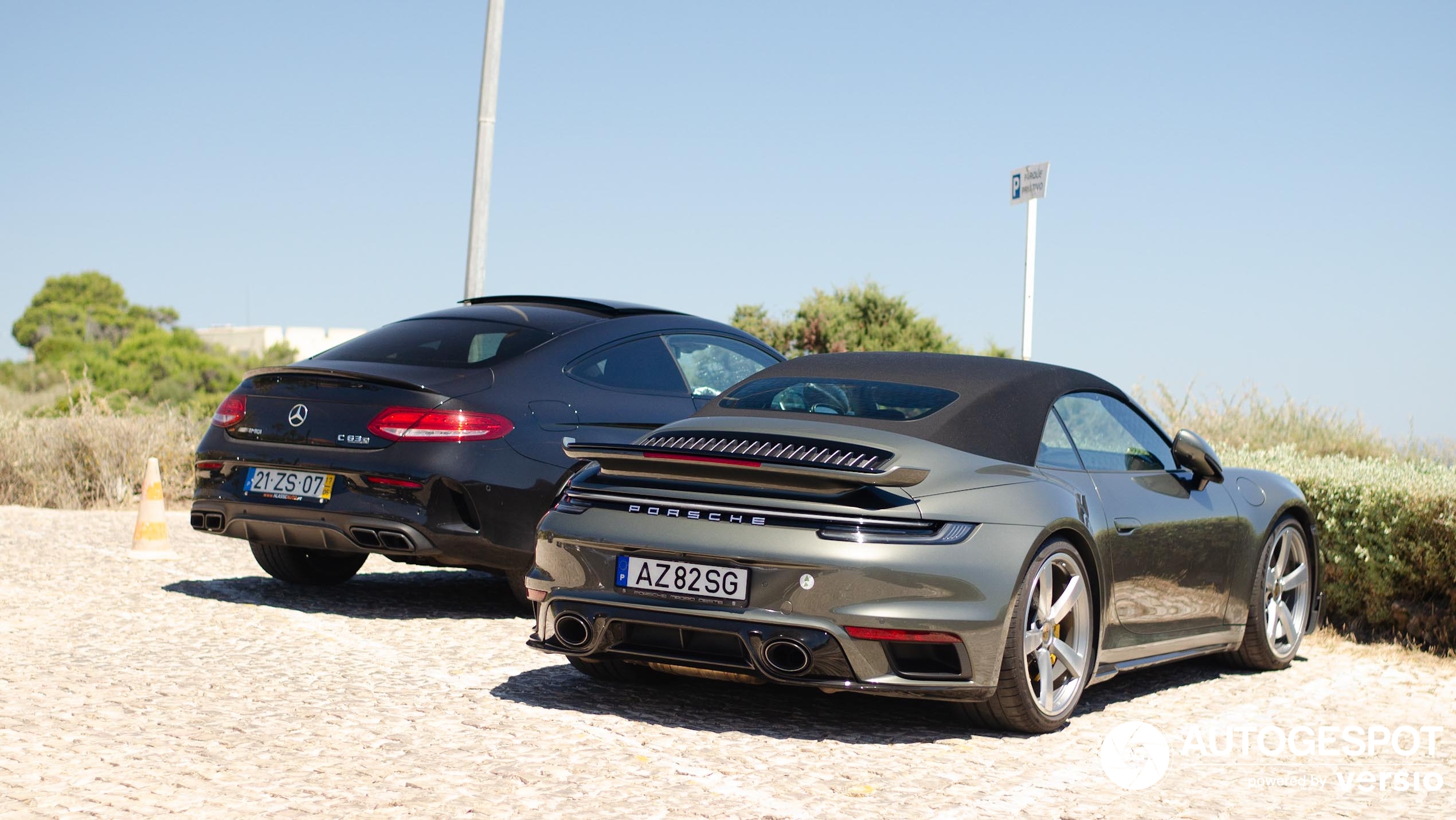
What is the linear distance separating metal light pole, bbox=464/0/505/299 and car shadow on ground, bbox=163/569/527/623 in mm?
3652

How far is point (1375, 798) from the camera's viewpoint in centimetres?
473

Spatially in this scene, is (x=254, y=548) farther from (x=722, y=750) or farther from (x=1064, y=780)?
(x=1064, y=780)

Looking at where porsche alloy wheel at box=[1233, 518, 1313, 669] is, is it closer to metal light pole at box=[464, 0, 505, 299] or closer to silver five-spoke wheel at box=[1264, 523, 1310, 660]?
silver five-spoke wheel at box=[1264, 523, 1310, 660]

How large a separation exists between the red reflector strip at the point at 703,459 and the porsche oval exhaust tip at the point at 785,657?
602 mm

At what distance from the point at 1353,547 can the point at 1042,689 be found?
377 cm

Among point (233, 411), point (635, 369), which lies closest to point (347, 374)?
point (233, 411)

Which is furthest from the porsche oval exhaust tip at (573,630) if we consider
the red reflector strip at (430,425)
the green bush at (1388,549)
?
the green bush at (1388,549)

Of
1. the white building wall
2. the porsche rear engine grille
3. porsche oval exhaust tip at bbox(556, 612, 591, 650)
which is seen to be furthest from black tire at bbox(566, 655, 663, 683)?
the white building wall

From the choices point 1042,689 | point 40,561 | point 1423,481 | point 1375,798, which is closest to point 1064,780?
point 1042,689

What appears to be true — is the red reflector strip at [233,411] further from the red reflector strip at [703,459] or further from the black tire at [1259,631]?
the black tire at [1259,631]

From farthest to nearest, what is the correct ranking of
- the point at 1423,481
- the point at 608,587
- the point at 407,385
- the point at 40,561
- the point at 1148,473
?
the point at 40,561, the point at 1423,481, the point at 407,385, the point at 1148,473, the point at 608,587

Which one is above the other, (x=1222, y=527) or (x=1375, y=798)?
(x=1222, y=527)

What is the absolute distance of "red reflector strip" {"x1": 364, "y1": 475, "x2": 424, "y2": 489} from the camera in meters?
7.04

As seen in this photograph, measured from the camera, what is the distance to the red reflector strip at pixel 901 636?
482cm
